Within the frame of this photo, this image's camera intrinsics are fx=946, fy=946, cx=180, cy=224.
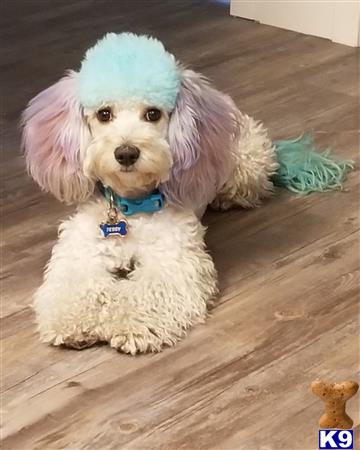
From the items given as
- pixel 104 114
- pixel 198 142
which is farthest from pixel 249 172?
pixel 104 114

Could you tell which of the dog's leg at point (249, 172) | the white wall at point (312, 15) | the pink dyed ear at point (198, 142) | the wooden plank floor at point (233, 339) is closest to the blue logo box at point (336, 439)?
the wooden plank floor at point (233, 339)

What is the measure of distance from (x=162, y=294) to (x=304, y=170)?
0.82 meters

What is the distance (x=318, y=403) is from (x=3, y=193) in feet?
4.08

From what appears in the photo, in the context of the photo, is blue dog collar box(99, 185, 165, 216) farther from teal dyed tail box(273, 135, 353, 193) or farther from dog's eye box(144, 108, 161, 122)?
teal dyed tail box(273, 135, 353, 193)

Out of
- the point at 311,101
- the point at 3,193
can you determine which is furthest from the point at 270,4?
the point at 3,193

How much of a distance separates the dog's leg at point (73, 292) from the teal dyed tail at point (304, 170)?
30.5 inches

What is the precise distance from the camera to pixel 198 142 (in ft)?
6.39

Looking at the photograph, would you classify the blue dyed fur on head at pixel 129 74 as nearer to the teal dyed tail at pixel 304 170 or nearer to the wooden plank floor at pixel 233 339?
the wooden plank floor at pixel 233 339

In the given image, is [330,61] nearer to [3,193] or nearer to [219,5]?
[219,5]

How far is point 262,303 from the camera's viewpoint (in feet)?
6.84

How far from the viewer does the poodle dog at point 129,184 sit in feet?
6.11

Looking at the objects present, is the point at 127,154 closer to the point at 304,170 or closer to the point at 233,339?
the point at 233,339

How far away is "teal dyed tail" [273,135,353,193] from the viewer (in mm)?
2607

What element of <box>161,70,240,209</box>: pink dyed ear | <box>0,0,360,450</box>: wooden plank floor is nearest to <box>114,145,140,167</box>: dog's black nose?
<box>161,70,240,209</box>: pink dyed ear
